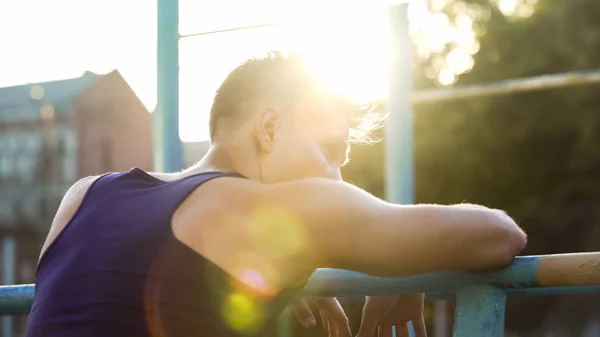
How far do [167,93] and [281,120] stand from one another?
223 centimetres

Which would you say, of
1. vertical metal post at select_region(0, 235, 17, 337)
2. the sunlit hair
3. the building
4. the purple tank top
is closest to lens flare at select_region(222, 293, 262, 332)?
the purple tank top

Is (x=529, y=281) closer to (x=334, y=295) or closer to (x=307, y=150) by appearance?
(x=334, y=295)

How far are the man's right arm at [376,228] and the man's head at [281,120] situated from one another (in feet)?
0.66

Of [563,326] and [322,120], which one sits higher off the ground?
[322,120]

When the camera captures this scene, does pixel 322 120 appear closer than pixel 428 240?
No

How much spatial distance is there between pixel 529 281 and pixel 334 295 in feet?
1.06

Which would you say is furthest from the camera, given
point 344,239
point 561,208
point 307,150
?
point 561,208

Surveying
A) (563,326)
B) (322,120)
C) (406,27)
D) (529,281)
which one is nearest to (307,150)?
(322,120)

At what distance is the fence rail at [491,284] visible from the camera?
106 cm

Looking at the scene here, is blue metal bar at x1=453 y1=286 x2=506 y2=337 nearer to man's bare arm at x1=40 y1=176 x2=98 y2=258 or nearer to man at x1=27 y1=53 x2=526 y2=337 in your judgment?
man at x1=27 y1=53 x2=526 y2=337

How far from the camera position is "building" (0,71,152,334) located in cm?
2334

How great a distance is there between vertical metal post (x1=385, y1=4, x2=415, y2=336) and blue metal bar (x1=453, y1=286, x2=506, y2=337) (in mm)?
2309

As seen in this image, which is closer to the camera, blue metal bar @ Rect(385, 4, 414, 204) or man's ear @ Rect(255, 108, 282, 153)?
man's ear @ Rect(255, 108, 282, 153)

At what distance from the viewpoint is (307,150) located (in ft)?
4.80
